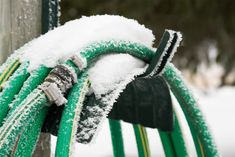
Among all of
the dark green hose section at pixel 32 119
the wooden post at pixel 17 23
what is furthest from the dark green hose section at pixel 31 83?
the wooden post at pixel 17 23

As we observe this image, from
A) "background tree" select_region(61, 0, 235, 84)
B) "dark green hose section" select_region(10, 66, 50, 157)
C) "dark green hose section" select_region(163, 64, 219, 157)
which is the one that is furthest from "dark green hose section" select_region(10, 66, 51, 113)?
"background tree" select_region(61, 0, 235, 84)

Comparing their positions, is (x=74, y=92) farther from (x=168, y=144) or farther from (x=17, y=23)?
(x=168, y=144)

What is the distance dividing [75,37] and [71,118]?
0.74 feet

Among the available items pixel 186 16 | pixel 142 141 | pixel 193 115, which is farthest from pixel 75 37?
pixel 186 16

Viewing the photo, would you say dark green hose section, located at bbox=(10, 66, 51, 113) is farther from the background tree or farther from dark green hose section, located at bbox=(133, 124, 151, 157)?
the background tree

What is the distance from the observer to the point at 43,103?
126 centimetres

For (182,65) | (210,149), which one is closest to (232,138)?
(182,65)

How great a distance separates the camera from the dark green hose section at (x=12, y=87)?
130cm

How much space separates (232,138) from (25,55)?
3862 mm

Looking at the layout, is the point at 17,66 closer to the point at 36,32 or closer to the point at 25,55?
the point at 25,55

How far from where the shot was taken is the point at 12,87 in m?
1.33

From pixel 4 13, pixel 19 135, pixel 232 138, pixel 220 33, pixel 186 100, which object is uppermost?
pixel 220 33

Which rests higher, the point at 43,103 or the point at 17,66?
the point at 17,66

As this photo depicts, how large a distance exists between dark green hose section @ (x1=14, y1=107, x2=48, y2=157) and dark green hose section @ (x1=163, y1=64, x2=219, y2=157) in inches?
15.3
